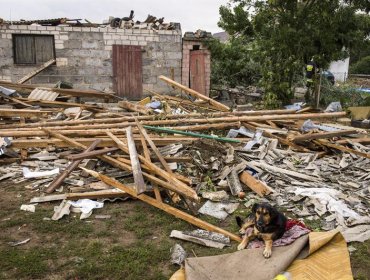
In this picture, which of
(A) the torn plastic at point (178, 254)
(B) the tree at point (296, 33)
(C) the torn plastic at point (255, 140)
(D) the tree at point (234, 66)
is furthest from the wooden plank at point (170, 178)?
(D) the tree at point (234, 66)

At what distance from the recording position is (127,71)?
17.1 metres

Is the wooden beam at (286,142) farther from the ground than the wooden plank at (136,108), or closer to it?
closer to it

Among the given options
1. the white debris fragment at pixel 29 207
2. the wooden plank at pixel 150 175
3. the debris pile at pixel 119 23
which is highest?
the debris pile at pixel 119 23

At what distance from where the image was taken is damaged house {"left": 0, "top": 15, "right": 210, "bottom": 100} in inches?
628

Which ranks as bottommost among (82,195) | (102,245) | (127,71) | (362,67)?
(102,245)

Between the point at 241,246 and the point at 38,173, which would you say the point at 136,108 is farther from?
the point at 241,246

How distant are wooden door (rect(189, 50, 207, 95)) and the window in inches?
270

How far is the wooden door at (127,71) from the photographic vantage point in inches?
664

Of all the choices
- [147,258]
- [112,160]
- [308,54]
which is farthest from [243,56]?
[147,258]

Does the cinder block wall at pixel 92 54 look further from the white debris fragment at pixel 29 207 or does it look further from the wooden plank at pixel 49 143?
the white debris fragment at pixel 29 207

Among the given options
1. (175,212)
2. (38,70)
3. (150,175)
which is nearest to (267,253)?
(175,212)

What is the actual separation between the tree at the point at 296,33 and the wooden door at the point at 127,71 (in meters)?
5.38

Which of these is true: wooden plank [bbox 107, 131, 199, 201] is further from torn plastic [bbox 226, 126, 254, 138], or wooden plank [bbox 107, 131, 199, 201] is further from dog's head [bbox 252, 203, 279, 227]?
torn plastic [bbox 226, 126, 254, 138]

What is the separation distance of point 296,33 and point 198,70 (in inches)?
223
